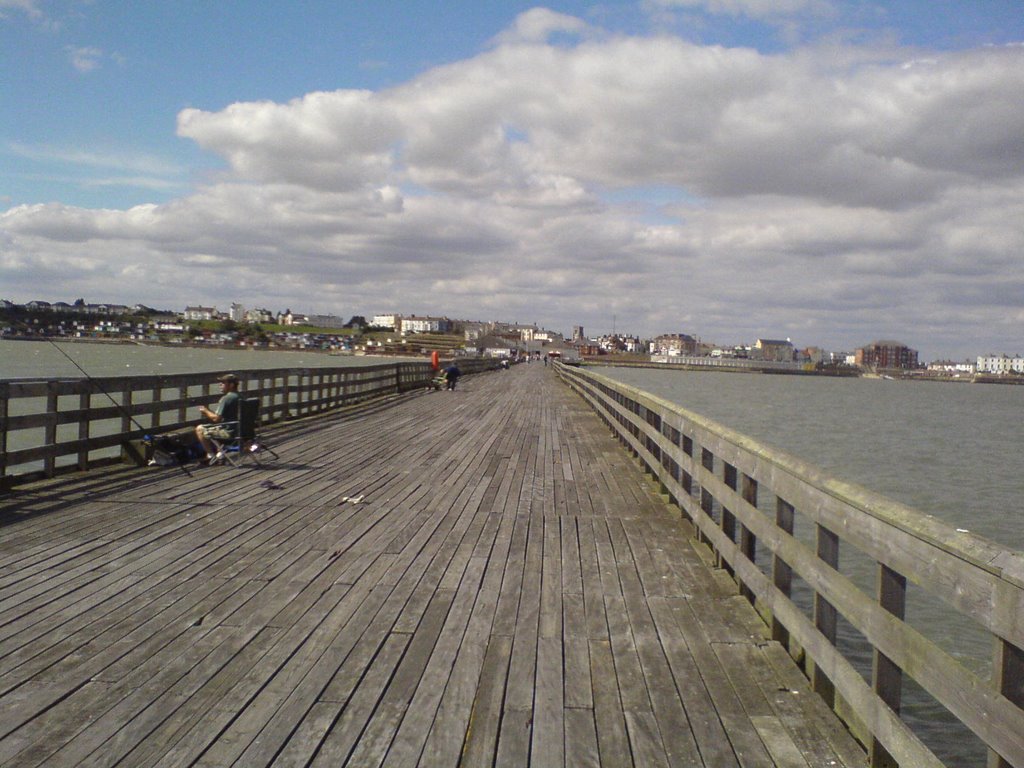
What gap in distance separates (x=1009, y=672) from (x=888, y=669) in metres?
0.82

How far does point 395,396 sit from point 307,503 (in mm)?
18174

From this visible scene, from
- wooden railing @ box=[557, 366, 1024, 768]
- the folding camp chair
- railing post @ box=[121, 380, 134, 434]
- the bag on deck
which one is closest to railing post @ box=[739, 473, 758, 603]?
wooden railing @ box=[557, 366, 1024, 768]

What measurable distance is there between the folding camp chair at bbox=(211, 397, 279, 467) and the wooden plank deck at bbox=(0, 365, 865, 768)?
1.99 meters

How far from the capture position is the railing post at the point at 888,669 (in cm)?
307

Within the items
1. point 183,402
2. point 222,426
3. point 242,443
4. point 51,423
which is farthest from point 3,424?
point 183,402

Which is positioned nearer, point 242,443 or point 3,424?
point 3,424

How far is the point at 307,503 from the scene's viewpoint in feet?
26.9

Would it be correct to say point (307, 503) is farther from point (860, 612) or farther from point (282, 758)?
point (860, 612)

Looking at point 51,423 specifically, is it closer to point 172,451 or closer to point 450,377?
point 172,451

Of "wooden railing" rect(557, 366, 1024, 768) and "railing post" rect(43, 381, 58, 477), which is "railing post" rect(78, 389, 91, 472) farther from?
"wooden railing" rect(557, 366, 1024, 768)

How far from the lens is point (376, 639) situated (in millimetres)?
4457

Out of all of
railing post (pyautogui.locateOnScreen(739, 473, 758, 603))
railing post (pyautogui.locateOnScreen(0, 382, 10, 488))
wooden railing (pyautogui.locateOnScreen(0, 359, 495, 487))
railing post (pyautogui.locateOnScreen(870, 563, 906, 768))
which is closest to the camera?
railing post (pyautogui.locateOnScreen(870, 563, 906, 768))

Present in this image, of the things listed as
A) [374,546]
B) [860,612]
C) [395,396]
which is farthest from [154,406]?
[395,396]

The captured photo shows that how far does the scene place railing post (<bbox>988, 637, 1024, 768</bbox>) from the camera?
230cm
